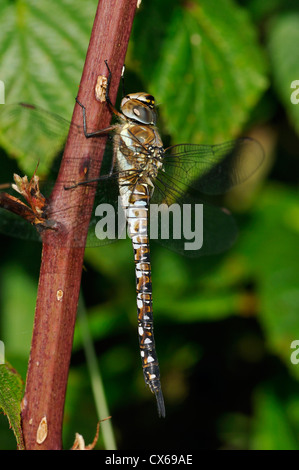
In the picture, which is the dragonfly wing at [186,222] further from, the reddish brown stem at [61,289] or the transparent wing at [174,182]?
the reddish brown stem at [61,289]

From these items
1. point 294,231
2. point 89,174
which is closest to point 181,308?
point 294,231

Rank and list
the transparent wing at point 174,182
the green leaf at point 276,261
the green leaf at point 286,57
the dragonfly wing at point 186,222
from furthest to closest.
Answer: the green leaf at point 286,57, the green leaf at point 276,261, the dragonfly wing at point 186,222, the transparent wing at point 174,182

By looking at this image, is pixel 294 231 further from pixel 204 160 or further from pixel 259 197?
pixel 204 160

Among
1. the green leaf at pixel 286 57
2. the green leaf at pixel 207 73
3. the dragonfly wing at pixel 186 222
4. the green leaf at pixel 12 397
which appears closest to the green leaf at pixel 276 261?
the dragonfly wing at pixel 186 222

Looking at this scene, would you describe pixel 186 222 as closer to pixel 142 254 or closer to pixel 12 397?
pixel 142 254

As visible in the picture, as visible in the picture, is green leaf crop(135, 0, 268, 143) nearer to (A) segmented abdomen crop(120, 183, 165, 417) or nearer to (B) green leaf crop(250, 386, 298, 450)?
(A) segmented abdomen crop(120, 183, 165, 417)

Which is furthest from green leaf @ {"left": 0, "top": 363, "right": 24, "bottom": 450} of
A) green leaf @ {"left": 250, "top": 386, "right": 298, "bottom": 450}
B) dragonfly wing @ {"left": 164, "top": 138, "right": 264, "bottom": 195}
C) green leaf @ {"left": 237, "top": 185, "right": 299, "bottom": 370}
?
green leaf @ {"left": 250, "top": 386, "right": 298, "bottom": 450}
